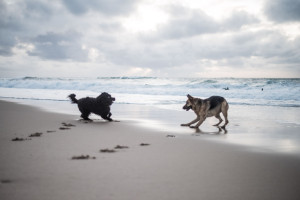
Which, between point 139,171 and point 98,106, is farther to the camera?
point 98,106

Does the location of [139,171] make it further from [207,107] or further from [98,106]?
[98,106]

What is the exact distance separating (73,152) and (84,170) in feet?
3.38

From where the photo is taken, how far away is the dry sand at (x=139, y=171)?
2750mm

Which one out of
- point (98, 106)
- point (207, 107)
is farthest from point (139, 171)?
point (98, 106)

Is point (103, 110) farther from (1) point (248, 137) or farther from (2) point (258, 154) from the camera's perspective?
(2) point (258, 154)

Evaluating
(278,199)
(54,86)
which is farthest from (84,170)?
(54,86)

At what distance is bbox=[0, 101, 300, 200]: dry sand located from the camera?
108 inches

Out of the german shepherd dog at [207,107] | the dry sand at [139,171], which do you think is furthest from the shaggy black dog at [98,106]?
the dry sand at [139,171]

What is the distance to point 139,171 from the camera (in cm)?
346

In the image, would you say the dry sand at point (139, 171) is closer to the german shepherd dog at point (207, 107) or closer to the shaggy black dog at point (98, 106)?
the german shepherd dog at point (207, 107)

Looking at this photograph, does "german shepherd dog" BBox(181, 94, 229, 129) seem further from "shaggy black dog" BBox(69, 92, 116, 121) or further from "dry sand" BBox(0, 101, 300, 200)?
"dry sand" BBox(0, 101, 300, 200)

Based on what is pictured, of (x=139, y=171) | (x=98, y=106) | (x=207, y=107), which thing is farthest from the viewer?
(x=98, y=106)

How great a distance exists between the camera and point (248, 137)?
21.0ft

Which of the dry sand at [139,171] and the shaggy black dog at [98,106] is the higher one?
the shaggy black dog at [98,106]
